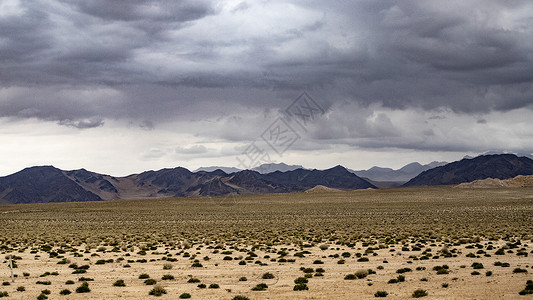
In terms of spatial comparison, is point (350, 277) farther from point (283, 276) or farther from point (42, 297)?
point (42, 297)

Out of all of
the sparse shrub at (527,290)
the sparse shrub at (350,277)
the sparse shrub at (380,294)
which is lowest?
the sparse shrub at (350,277)

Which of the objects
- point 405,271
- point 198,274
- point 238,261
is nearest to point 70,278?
point 198,274

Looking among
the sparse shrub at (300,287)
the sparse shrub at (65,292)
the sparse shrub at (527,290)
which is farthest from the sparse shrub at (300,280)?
the sparse shrub at (65,292)

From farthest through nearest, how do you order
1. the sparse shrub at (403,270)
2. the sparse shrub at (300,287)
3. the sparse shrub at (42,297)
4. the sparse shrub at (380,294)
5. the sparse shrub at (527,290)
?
1. the sparse shrub at (403,270)
2. the sparse shrub at (300,287)
3. the sparse shrub at (42,297)
4. the sparse shrub at (380,294)
5. the sparse shrub at (527,290)

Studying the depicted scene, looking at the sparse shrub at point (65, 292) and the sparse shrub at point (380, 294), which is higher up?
the sparse shrub at point (65, 292)

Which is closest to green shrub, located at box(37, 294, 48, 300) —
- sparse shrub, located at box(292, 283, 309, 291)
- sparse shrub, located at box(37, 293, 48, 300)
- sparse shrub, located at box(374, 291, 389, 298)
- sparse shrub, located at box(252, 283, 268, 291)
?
sparse shrub, located at box(37, 293, 48, 300)

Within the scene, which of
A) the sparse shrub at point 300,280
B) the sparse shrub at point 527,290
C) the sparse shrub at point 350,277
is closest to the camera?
the sparse shrub at point 527,290

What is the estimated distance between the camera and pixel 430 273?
26594 millimetres

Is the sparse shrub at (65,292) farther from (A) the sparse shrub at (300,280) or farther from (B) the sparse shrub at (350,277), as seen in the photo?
(B) the sparse shrub at (350,277)

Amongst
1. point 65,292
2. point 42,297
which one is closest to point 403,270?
point 65,292

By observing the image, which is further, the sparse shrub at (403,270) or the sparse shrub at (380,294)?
the sparse shrub at (403,270)

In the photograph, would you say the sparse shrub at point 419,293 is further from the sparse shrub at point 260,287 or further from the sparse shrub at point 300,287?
the sparse shrub at point 260,287

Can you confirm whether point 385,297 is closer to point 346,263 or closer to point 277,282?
point 277,282

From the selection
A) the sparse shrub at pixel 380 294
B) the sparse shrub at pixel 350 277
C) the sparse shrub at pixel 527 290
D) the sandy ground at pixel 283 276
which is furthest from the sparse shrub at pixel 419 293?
the sparse shrub at pixel 350 277
